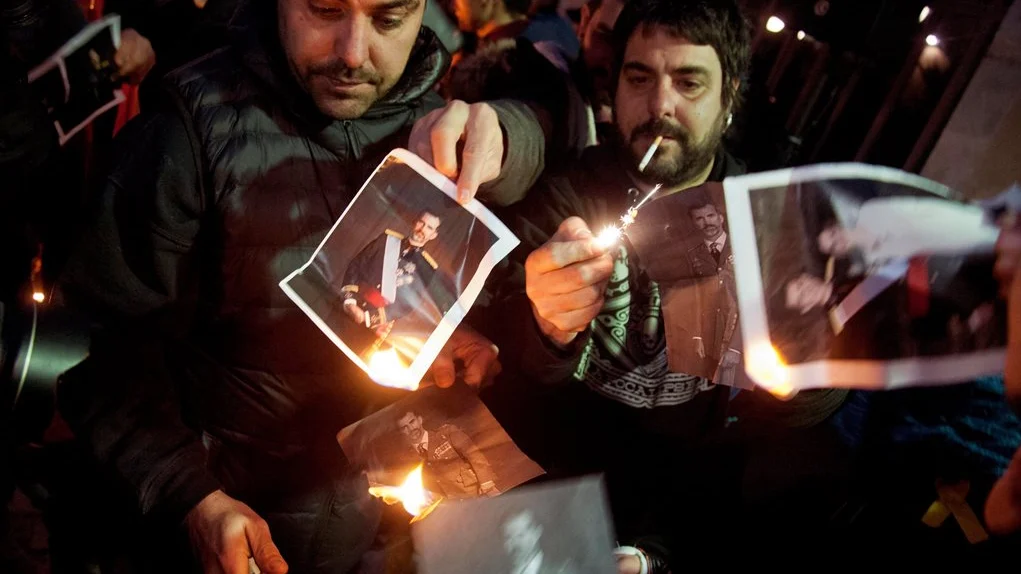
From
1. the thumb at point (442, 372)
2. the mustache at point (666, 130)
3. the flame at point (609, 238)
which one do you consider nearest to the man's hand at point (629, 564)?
the thumb at point (442, 372)

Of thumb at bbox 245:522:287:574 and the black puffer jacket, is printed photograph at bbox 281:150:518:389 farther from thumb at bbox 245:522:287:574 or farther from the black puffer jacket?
thumb at bbox 245:522:287:574

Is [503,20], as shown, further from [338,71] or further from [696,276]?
[696,276]

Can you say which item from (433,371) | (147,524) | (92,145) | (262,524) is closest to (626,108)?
(433,371)

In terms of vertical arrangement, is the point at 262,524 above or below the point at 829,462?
below

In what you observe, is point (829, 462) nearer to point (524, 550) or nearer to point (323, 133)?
point (524, 550)

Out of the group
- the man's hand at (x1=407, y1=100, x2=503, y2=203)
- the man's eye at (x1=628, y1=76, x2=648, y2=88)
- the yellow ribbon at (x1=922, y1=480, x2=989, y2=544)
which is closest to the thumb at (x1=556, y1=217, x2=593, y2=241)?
the man's hand at (x1=407, y1=100, x2=503, y2=203)

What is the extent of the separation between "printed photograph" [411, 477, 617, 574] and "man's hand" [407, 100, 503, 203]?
0.66 meters

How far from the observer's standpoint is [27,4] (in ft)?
6.98

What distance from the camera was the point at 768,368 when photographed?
0.98 m

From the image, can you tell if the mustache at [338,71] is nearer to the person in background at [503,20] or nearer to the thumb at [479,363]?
the thumb at [479,363]

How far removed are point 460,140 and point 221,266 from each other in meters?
0.76

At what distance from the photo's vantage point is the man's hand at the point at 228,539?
1449mm

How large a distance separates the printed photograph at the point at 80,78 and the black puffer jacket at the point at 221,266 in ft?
3.89

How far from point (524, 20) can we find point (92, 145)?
255 centimetres
